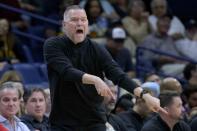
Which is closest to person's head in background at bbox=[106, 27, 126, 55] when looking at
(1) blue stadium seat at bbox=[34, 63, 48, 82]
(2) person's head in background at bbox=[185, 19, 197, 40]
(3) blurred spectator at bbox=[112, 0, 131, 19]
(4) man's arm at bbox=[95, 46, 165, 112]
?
(1) blue stadium seat at bbox=[34, 63, 48, 82]

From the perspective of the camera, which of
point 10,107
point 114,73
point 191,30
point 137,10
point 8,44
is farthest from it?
point 191,30

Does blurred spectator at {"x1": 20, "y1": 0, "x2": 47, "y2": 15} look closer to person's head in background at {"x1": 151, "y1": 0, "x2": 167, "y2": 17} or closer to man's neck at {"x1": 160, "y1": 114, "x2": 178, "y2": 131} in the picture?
person's head in background at {"x1": 151, "y1": 0, "x2": 167, "y2": 17}

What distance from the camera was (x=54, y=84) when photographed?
5938 millimetres

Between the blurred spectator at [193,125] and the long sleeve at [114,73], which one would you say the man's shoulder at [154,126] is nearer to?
the blurred spectator at [193,125]

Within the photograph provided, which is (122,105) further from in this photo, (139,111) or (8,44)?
(8,44)

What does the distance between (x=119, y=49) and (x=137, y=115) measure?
3.07 metres

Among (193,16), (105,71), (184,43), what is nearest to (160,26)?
(184,43)

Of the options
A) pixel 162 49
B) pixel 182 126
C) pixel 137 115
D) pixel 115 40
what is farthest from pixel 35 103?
pixel 162 49

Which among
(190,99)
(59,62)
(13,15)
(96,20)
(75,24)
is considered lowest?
(190,99)

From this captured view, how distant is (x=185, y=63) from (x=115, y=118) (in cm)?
428

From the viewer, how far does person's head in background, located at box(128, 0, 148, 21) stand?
1305 cm

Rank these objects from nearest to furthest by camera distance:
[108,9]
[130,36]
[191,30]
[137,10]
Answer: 1. [130,36]
2. [137,10]
3. [191,30]
4. [108,9]

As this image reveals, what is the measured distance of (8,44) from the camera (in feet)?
38.2

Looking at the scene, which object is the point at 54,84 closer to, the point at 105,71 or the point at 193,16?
the point at 105,71
